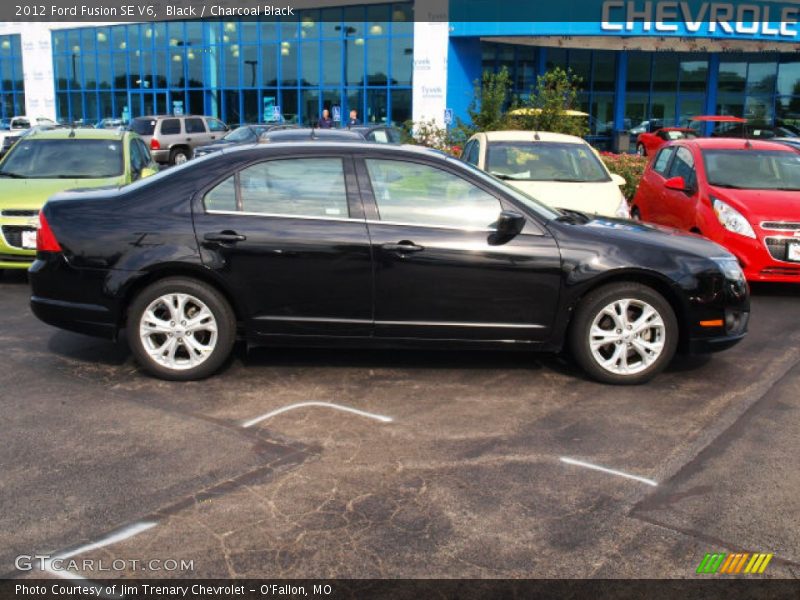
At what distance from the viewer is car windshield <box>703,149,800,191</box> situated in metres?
8.98

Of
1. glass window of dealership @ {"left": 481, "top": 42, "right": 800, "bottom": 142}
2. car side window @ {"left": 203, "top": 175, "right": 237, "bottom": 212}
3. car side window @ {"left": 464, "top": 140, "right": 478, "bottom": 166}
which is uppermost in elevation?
glass window of dealership @ {"left": 481, "top": 42, "right": 800, "bottom": 142}

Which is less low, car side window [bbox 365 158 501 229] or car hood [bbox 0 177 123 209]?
car side window [bbox 365 158 501 229]

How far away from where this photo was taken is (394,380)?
5586mm

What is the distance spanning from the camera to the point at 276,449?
14.4ft

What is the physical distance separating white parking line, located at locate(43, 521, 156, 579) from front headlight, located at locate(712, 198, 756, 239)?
21.9 feet

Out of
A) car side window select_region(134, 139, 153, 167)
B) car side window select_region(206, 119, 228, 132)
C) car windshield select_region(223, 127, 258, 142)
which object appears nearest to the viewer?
→ car side window select_region(134, 139, 153, 167)

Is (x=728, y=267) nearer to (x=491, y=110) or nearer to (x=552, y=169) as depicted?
(x=552, y=169)

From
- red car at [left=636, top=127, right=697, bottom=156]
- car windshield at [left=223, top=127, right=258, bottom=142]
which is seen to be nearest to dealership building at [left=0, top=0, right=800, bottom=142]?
red car at [left=636, top=127, right=697, bottom=156]

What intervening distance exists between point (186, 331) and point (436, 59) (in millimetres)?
26986

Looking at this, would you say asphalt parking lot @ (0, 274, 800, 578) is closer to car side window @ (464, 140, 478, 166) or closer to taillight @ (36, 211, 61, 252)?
taillight @ (36, 211, 61, 252)

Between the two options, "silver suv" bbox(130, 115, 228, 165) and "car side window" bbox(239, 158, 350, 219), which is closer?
"car side window" bbox(239, 158, 350, 219)

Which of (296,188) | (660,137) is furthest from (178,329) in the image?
(660,137)

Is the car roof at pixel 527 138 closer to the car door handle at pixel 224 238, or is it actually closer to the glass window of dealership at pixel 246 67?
the car door handle at pixel 224 238

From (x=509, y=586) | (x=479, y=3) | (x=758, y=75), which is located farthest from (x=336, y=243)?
(x=758, y=75)
